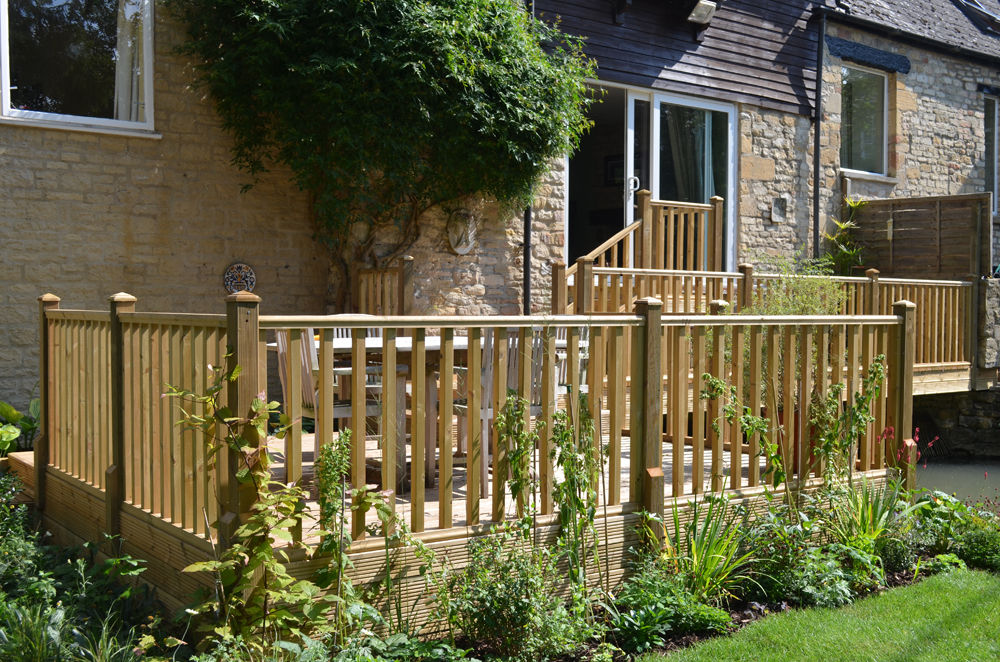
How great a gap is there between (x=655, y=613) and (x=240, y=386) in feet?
6.56

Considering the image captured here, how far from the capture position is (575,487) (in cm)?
389

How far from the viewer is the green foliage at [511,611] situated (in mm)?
3557

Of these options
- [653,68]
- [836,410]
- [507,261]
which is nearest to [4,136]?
[507,261]

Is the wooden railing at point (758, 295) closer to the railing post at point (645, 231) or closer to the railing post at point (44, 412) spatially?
the railing post at point (645, 231)

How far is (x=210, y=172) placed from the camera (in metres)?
8.12

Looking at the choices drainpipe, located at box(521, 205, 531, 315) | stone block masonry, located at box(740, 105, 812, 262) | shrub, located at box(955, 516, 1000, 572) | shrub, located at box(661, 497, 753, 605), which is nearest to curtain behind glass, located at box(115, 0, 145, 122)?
drainpipe, located at box(521, 205, 531, 315)

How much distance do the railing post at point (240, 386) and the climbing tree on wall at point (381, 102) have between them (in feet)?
15.4

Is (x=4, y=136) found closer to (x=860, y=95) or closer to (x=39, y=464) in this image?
(x=39, y=464)

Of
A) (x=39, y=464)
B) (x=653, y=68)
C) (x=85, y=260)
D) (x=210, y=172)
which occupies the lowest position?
(x=39, y=464)

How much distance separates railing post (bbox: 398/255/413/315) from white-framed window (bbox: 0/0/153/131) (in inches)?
99.6

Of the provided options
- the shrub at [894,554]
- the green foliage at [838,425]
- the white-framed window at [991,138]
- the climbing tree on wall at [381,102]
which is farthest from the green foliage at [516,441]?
the white-framed window at [991,138]

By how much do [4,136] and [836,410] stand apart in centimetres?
639

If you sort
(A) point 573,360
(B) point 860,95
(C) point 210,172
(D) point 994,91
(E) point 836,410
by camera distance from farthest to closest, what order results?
(D) point 994,91 < (B) point 860,95 < (C) point 210,172 < (E) point 836,410 < (A) point 573,360

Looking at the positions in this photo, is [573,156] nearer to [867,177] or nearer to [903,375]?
[867,177]
